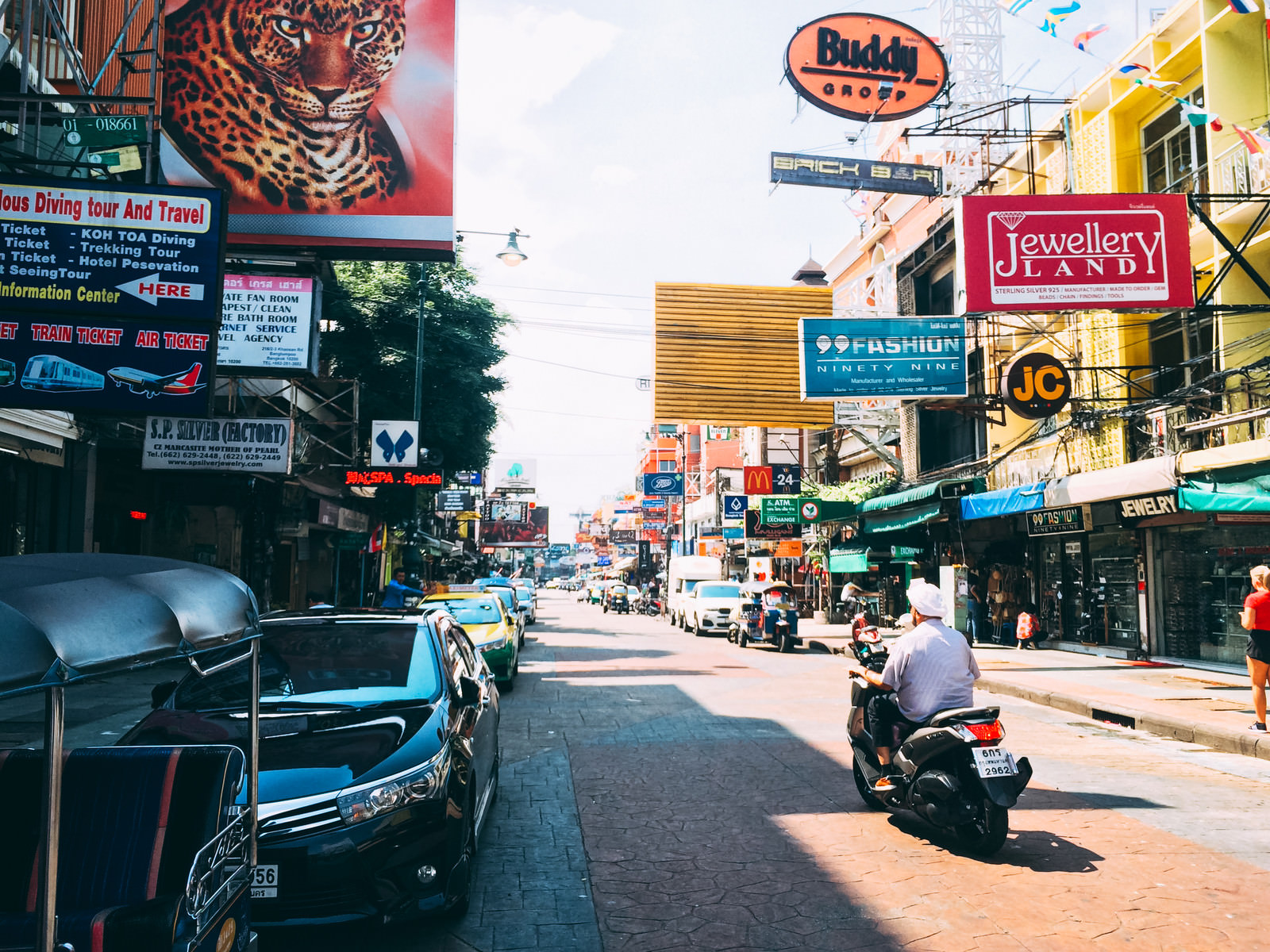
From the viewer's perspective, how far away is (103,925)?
8.93ft

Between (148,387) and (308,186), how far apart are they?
4808 mm

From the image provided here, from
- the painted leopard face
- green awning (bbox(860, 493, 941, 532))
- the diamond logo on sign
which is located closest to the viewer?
the painted leopard face

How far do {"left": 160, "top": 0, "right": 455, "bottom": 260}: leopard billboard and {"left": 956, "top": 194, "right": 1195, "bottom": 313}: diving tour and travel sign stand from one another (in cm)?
818

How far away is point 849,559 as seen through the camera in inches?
1195

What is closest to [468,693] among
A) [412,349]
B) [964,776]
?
[964,776]

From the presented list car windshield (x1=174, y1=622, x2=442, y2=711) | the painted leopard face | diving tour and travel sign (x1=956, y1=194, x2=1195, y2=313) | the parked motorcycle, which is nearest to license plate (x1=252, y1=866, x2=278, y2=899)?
car windshield (x1=174, y1=622, x2=442, y2=711)

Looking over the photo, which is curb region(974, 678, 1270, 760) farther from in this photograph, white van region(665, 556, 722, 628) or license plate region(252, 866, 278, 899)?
white van region(665, 556, 722, 628)

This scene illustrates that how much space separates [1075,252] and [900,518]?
12.6 m

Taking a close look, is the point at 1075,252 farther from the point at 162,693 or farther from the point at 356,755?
the point at 162,693

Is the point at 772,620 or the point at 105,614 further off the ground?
the point at 105,614

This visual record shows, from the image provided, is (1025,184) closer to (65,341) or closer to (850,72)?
(850,72)

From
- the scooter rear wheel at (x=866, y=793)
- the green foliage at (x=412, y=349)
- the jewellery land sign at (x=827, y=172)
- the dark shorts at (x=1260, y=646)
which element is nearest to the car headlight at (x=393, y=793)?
the scooter rear wheel at (x=866, y=793)

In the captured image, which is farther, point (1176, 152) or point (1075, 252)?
point (1176, 152)

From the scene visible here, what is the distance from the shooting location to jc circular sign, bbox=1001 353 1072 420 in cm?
1753
